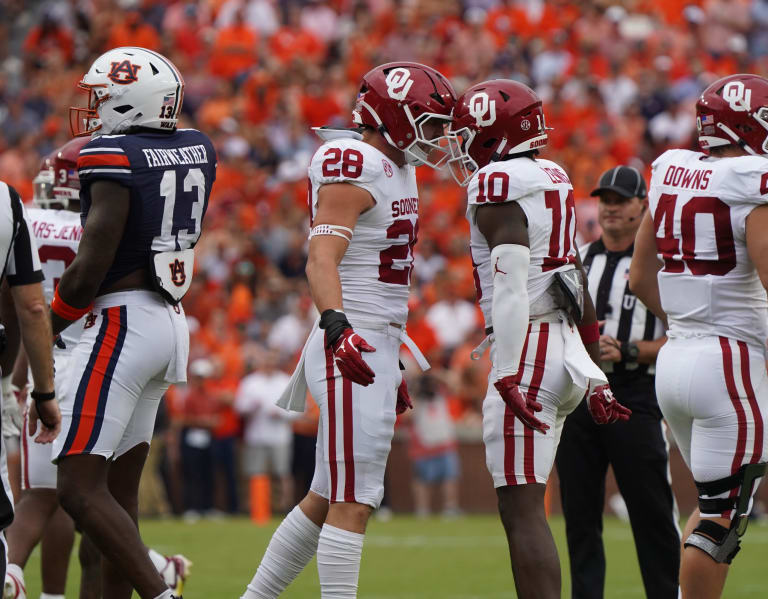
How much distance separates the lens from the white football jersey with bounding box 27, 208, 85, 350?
21.2 ft

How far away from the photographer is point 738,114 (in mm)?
5352

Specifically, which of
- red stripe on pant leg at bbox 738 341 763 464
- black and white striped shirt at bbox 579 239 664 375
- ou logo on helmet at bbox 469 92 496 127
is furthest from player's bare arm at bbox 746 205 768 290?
black and white striped shirt at bbox 579 239 664 375

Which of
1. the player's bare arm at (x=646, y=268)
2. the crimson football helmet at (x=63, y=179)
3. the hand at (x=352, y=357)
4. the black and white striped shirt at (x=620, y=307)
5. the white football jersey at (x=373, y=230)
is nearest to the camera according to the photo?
the hand at (x=352, y=357)

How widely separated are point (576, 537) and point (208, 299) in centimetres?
977

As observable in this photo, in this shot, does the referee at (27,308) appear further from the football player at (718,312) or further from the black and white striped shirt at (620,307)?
the black and white striped shirt at (620,307)

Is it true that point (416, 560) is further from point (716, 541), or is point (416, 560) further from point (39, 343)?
point (39, 343)

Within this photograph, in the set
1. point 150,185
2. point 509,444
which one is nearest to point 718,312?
point 509,444

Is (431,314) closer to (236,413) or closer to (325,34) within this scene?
(236,413)

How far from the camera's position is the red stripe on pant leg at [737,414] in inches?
206

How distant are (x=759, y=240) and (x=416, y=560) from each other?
5.67 m

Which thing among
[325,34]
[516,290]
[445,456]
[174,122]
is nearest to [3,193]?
[174,122]


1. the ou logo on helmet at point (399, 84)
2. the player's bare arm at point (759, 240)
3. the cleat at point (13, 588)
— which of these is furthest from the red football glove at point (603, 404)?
the cleat at point (13, 588)

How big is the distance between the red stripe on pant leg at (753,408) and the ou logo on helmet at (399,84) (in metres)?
1.71

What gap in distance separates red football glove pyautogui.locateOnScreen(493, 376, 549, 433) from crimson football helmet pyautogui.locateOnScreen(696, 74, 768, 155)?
1.37 m
